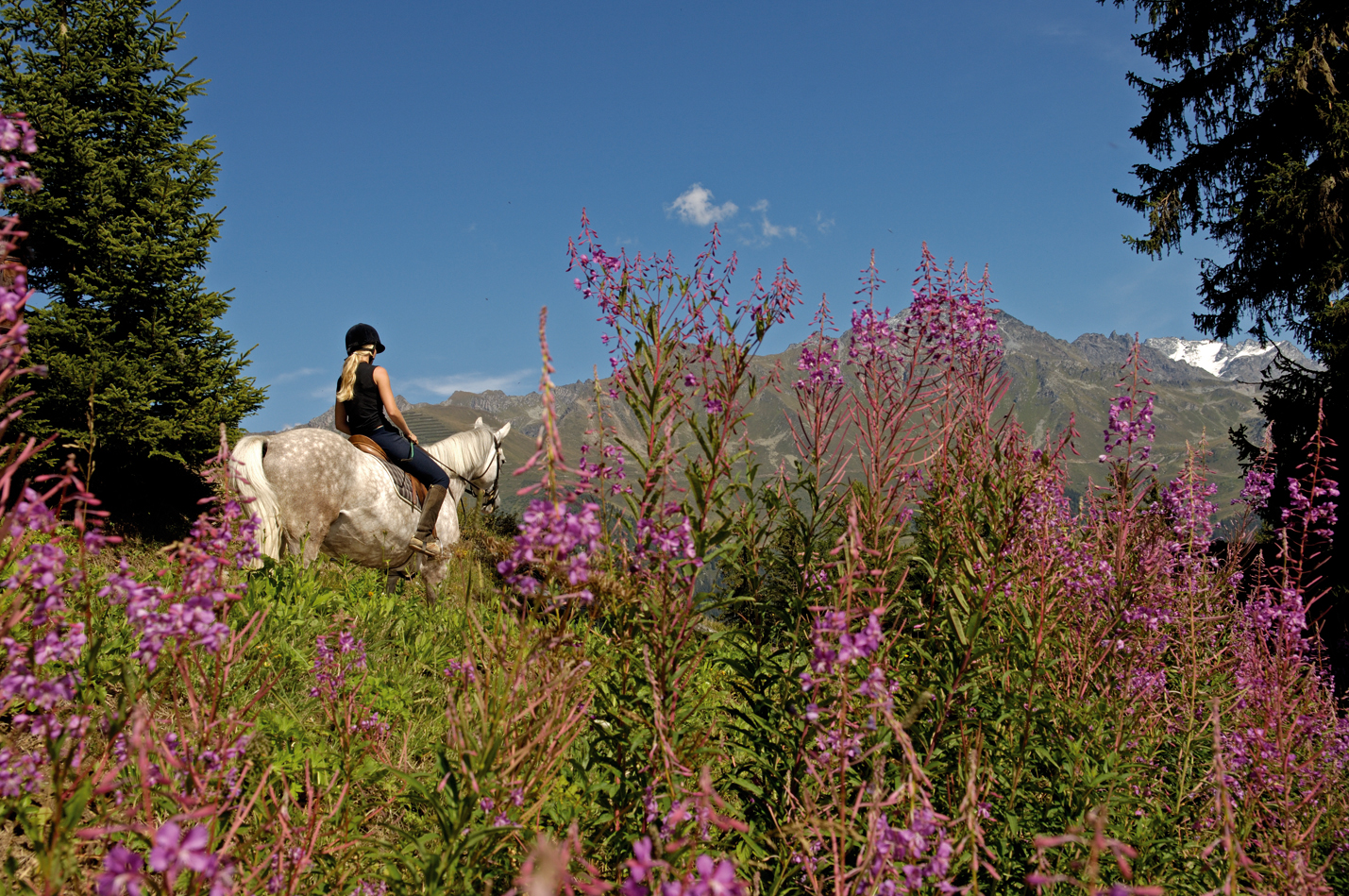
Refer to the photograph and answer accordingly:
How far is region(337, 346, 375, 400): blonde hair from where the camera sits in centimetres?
809

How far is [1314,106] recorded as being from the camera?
10.7 m

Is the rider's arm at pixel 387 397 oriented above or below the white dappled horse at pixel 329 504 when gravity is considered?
above

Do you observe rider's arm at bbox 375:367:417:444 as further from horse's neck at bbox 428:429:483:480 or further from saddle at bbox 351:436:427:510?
horse's neck at bbox 428:429:483:480

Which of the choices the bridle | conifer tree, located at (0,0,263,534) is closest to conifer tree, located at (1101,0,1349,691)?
the bridle

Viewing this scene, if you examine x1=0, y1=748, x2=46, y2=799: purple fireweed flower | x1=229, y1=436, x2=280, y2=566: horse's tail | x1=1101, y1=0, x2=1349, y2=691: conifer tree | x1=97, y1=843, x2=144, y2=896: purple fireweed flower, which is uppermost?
x1=1101, y1=0, x2=1349, y2=691: conifer tree

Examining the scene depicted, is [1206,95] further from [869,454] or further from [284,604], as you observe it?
[284,604]

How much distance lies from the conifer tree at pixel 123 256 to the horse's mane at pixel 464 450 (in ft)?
14.1

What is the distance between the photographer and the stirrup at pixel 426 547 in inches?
337

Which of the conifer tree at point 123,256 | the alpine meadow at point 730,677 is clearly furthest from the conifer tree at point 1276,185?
the conifer tree at point 123,256

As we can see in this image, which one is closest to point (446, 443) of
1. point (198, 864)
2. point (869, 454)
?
point (869, 454)

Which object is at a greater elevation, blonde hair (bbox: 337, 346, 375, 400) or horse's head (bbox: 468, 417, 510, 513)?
blonde hair (bbox: 337, 346, 375, 400)

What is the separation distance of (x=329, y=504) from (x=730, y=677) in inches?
251

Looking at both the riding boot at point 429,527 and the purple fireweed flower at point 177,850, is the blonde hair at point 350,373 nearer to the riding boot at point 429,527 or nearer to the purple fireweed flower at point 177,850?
the riding boot at point 429,527

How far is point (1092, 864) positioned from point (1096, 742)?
91.7 inches
